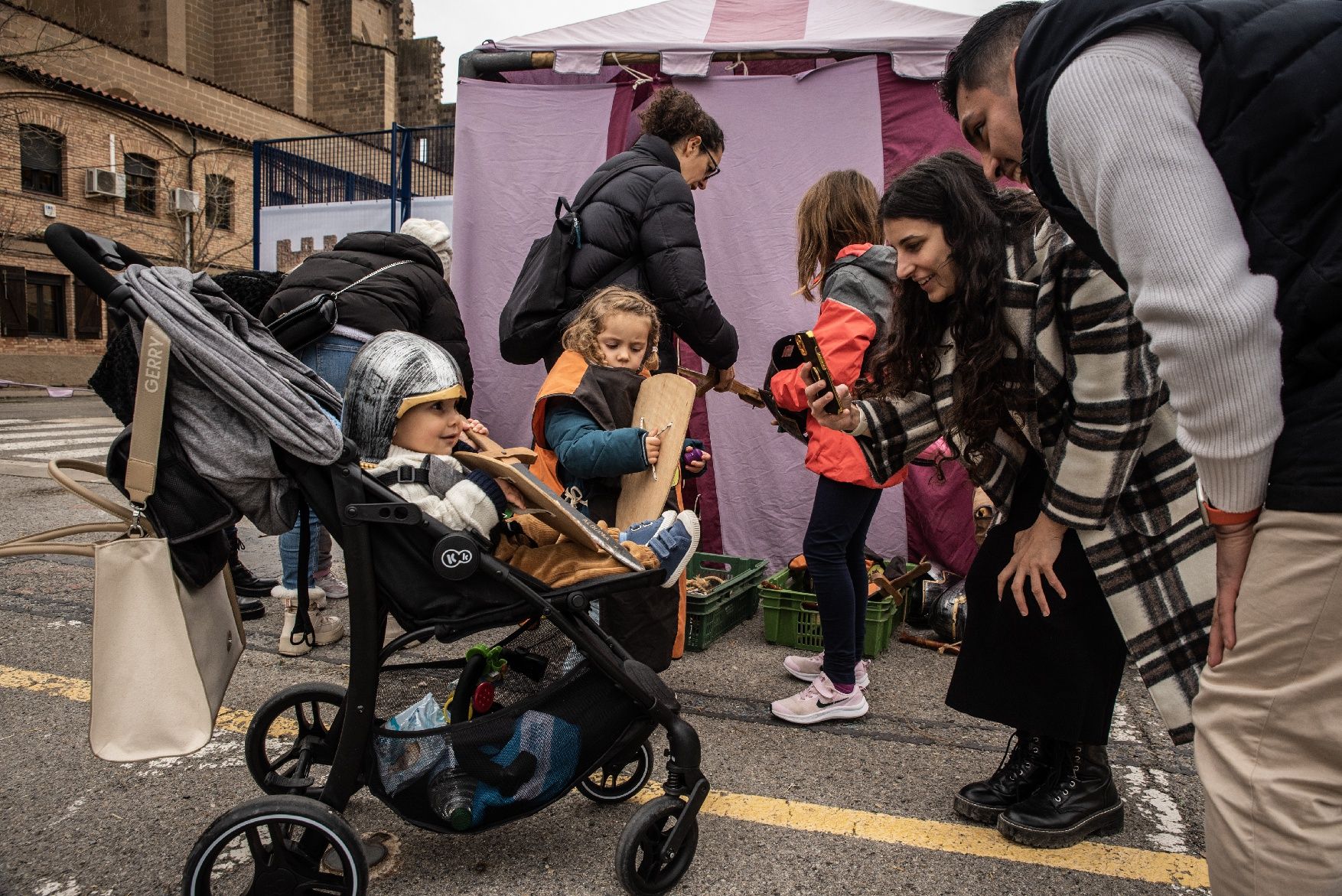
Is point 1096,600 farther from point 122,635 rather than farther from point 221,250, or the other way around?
point 221,250

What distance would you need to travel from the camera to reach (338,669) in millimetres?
3518

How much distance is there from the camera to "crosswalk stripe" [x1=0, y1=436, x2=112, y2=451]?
391 inches

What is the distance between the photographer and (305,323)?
326 centimetres

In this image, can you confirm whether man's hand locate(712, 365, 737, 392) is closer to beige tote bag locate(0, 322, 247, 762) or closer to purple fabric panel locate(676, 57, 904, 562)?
purple fabric panel locate(676, 57, 904, 562)

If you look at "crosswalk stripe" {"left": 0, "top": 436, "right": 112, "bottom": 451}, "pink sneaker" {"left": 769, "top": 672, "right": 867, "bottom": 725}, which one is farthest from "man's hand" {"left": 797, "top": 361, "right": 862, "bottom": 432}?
"crosswalk stripe" {"left": 0, "top": 436, "right": 112, "bottom": 451}

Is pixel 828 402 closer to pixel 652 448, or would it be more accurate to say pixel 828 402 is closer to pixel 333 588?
pixel 652 448

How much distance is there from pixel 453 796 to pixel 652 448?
3.85 feet

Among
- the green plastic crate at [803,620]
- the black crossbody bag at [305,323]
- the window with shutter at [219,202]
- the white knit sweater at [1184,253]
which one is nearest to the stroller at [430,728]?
the black crossbody bag at [305,323]

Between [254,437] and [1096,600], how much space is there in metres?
1.97

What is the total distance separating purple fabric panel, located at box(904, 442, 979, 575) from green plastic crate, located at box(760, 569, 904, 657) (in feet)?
2.35

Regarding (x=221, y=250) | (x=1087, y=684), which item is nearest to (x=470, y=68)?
(x=1087, y=684)

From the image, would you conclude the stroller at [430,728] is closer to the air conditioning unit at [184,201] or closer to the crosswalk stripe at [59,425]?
the crosswalk stripe at [59,425]

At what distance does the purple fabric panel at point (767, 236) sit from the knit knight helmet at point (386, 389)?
9.14 ft

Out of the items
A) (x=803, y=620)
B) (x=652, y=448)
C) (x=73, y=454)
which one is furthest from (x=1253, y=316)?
(x=73, y=454)
